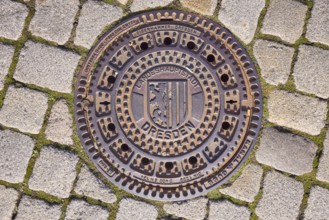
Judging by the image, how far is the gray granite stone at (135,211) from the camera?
2480 mm

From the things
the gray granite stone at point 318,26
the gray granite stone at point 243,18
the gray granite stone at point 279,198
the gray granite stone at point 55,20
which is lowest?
the gray granite stone at point 279,198

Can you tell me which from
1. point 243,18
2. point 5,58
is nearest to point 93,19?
point 5,58

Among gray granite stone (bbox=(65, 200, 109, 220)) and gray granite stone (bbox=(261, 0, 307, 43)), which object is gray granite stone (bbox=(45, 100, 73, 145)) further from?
gray granite stone (bbox=(261, 0, 307, 43))

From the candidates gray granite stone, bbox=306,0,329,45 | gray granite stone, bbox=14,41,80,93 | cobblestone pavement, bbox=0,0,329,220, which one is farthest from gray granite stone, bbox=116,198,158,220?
gray granite stone, bbox=306,0,329,45

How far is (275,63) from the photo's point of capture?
8.29ft

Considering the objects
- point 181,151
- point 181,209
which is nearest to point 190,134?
point 181,151

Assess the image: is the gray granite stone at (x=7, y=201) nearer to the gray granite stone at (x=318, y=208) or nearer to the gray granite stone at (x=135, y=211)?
the gray granite stone at (x=135, y=211)

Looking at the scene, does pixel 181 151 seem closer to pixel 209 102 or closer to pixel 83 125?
pixel 209 102

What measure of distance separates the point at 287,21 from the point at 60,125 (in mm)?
1590

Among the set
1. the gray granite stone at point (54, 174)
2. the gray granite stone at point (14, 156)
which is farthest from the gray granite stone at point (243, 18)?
the gray granite stone at point (14, 156)

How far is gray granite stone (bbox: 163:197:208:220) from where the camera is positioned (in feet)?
8.17

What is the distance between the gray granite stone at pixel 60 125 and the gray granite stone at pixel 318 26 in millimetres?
1624

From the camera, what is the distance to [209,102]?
2465 millimetres

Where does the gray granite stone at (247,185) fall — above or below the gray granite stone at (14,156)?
below
